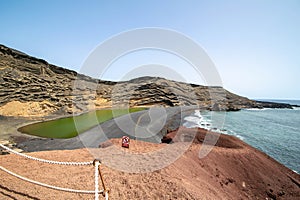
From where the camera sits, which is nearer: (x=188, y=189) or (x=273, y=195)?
(x=188, y=189)

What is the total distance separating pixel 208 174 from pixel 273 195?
398 cm

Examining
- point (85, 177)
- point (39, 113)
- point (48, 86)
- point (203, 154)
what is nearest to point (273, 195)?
point (203, 154)

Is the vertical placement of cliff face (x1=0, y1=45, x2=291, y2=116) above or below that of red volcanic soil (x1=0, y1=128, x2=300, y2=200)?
above

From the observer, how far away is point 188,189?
19.3 ft

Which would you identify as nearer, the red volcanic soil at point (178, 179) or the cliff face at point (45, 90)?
the red volcanic soil at point (178, 179)

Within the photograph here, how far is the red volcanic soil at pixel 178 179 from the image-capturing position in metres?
5.53

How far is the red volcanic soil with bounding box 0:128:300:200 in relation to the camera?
5.53 m

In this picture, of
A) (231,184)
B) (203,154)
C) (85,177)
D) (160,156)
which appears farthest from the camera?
(203,154)

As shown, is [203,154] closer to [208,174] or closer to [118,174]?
[208,174]

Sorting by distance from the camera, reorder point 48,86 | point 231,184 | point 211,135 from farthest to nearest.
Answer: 1. point 48,86
2. point 211,135
3. point 231,184

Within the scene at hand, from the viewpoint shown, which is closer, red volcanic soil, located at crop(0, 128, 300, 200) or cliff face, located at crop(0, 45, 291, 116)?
red volcanic soil, located at crop(0, 128, 300, 200)

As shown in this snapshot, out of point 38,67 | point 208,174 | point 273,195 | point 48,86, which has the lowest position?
point 273,195

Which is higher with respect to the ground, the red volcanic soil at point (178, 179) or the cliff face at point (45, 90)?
the cliff face at point (45, 90)

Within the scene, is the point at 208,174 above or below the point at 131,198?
below
